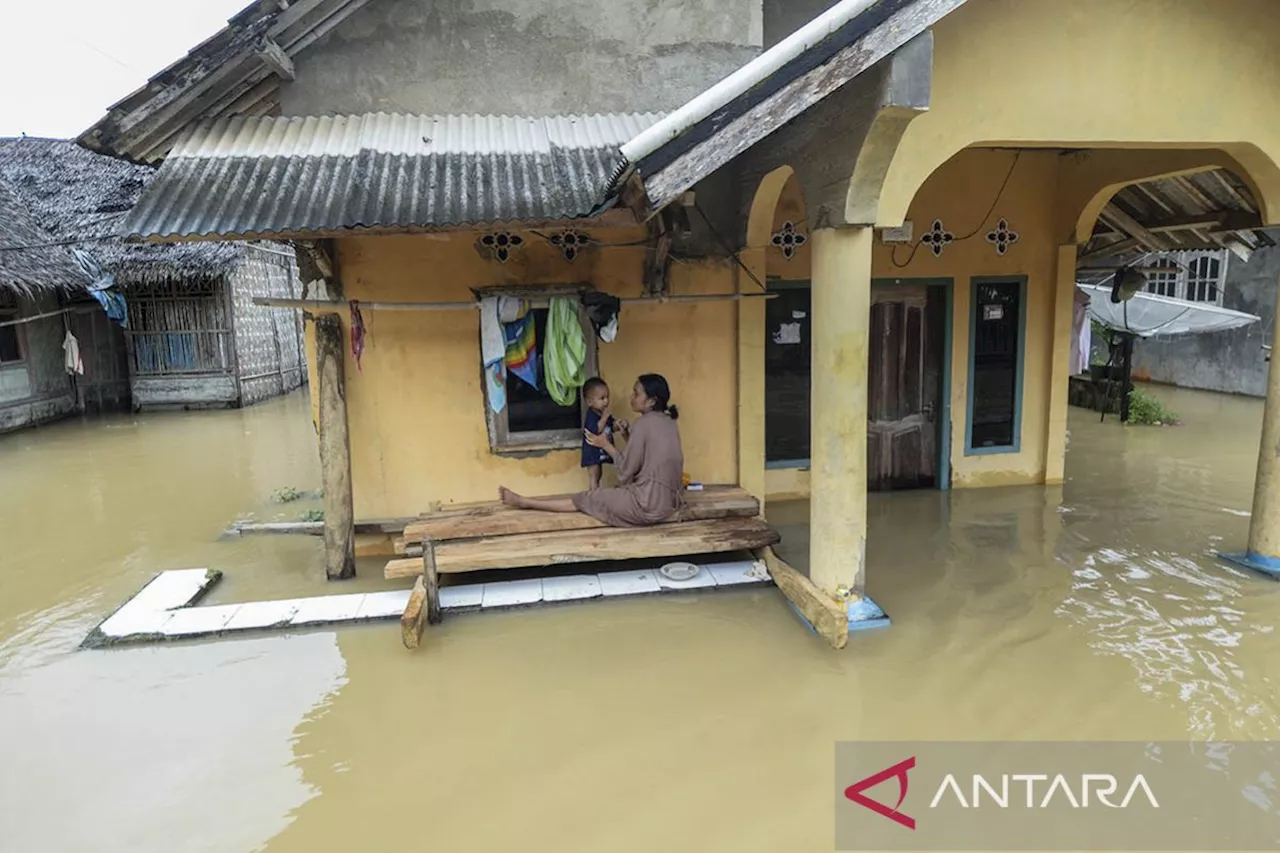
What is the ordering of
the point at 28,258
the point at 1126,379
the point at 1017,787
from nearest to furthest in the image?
the point at 1017,787 → the point at 1126,379 → the point at 28,258

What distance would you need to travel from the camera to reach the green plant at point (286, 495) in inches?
360

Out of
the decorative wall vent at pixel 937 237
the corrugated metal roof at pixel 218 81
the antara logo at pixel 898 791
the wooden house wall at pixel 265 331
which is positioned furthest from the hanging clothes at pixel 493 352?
the wooden house wall at pixel 265 331

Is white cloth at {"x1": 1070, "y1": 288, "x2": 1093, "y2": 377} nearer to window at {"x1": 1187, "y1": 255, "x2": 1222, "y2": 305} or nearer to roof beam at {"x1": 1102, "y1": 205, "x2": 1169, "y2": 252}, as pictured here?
roof beam at {"x1": 1102, "y1": 205, "x2": 1169, "y2": 252}

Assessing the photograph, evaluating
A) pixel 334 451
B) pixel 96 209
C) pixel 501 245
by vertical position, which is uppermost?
pixel 96 209

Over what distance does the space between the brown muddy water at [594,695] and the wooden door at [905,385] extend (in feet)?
4.64

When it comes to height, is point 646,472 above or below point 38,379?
below

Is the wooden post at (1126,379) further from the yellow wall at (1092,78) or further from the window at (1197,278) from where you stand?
the yellow wall at (1092,78)

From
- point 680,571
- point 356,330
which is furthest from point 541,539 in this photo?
point 356,330

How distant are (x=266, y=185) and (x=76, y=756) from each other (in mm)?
3643

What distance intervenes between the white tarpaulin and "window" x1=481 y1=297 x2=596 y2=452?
10.5 metres

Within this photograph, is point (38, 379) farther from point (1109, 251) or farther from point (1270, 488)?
point (1270, 488)

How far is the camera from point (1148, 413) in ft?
40.9

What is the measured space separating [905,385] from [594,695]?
545 cm

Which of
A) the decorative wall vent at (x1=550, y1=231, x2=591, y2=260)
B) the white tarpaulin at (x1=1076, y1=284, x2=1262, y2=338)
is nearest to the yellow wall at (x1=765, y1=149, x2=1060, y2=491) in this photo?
the decorative wall vent at (x1=550, y1=231, x2=591, y2=260)
